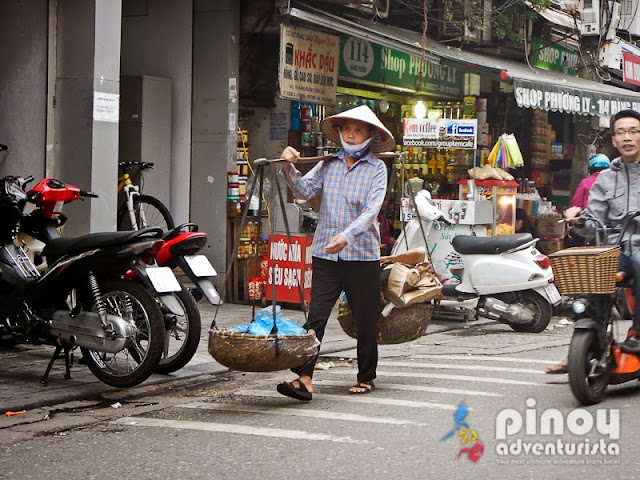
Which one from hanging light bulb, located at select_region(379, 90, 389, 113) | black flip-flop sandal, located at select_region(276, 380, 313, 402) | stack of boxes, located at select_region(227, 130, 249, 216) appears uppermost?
hanging light bulb, located at select_region(379, 90, 389, 113)

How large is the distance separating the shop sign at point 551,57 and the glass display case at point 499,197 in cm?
643

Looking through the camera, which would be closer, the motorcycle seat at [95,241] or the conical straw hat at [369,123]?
the conical straw hat at [369,123]

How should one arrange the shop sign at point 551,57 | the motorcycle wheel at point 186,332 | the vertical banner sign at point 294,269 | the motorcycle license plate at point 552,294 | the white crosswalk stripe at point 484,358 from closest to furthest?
the motorcycle wheel at point 186,332 < the white crosswalk stripe at point 484,358 < the motorcycle license plate at point 552,294 < the vertical banner sign at point 294,269 < the shop sign at point 551,57

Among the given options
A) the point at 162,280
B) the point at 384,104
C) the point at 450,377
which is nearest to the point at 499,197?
the point at 384,104

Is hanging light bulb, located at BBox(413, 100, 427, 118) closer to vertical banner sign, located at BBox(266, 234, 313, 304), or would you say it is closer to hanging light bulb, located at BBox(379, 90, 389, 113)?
hanging light bulb, located at BBox(379, 90, 389, 113)

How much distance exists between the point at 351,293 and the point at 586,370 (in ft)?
5.42

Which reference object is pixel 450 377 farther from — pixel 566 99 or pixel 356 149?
pixel 566 99

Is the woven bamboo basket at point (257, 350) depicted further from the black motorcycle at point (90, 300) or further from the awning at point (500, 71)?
the awning at point (500, 71)

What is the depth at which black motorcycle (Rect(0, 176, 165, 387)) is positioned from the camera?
7.41 metres

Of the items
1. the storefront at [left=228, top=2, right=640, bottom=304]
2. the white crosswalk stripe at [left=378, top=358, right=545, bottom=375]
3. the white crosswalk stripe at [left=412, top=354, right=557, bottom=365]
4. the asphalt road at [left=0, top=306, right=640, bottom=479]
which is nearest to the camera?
the asphalt road at [left=0, top=306, right=640, bottom=479]

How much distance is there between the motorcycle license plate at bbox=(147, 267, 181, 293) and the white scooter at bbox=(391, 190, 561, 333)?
4417mm

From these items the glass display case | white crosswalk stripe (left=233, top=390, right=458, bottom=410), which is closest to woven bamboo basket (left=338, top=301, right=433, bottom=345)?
white crosswalk stripe (left=233, top=390, right=458, bottom=410)

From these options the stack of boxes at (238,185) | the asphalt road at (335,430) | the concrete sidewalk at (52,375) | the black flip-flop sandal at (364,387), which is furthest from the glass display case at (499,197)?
the black flip-flop sandal at (364,387)

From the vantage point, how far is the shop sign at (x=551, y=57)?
65.0ft
